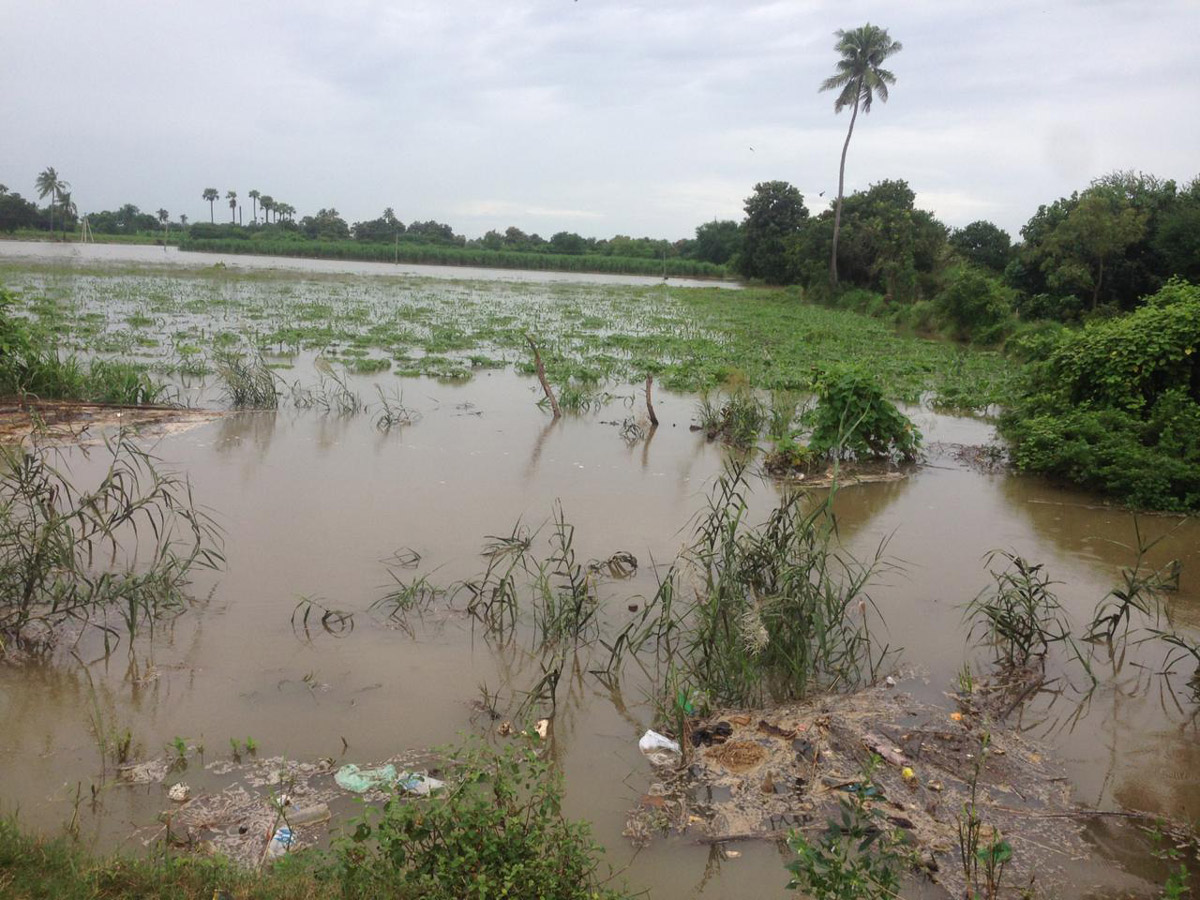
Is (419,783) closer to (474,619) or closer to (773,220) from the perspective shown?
(474,619)

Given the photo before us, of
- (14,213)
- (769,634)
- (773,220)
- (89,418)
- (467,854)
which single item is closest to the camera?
(467,854)

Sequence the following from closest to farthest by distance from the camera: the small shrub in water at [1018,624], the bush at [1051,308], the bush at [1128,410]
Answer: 1. the small shrub in water at [1018,624]
2. the bush at [1128,410]
3. the bush at [1051,308]

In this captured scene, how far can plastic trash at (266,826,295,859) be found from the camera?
3086mm

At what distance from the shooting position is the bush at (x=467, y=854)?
8.54ft

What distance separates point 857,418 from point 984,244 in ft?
108

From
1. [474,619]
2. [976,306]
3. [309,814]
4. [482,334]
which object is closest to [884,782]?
[309,814]

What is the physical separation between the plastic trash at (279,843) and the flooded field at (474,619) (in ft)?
1.56

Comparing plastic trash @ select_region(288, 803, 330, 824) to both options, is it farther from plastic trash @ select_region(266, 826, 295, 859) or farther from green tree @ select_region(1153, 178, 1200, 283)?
green tree @ select_region(1153, 178, 1200, 283)

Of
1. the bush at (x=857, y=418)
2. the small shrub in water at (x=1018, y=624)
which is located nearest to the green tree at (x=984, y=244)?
the bush at (x=857, y=418)

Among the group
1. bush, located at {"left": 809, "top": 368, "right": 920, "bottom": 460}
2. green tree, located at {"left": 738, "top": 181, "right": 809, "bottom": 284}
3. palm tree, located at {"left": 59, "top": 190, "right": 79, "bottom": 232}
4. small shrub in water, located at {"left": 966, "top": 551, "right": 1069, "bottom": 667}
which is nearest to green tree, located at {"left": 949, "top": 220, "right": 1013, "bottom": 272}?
green tree, located at {"left": 738, "top": 181, "right": 809, "bottom": 284}

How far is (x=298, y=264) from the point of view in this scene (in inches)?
1870

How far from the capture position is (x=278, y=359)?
48.0 ft

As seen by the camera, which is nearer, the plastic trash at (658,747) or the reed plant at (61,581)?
the plastic trash at (658,747)

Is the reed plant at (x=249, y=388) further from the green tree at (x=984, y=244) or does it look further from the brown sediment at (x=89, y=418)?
the green tree at (x=984, y=244)
